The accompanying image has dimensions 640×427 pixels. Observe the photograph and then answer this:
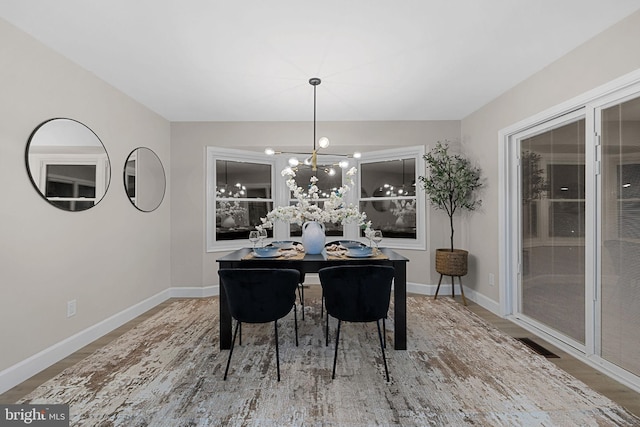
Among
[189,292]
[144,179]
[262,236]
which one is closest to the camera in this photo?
[262,236]

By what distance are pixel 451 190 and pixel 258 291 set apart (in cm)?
296

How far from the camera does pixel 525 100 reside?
321cm

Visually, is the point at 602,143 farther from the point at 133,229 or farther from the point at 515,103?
the point at 133,229

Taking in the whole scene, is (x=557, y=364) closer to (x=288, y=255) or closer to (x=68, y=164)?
(x=288, y=255)

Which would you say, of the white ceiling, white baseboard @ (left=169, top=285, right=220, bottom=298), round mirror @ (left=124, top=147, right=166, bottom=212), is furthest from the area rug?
the white ceiling

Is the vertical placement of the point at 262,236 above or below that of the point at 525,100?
below

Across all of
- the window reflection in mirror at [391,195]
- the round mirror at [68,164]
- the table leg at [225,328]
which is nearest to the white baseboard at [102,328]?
the window reflection in mirror at [391,195]

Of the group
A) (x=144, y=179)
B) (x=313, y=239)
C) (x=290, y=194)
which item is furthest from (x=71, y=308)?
(x=290, y=194)

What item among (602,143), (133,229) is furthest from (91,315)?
(602,143)

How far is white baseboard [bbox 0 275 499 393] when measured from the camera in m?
2.26

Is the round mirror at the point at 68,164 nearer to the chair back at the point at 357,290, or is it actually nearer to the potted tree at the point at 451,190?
the chair back at the point at 357,290

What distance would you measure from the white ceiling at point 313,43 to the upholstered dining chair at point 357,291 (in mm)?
1764

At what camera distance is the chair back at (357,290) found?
7.56ft

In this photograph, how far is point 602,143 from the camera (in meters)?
2.44
